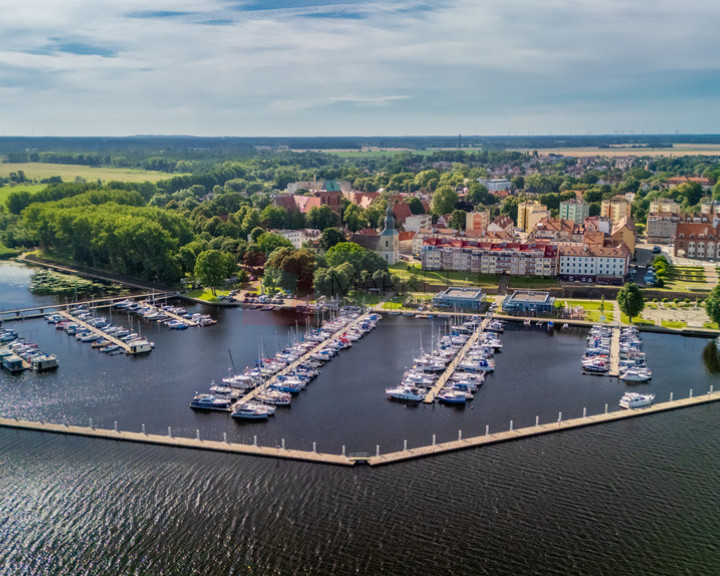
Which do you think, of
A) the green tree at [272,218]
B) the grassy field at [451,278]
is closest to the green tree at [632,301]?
the grassy field at [451,278]

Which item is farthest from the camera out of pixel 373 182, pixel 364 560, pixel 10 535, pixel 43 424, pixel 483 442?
pixel 373 182

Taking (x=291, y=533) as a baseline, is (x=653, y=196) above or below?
above

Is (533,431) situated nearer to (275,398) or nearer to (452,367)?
(452,367)

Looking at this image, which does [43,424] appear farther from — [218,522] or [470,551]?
[470,551]

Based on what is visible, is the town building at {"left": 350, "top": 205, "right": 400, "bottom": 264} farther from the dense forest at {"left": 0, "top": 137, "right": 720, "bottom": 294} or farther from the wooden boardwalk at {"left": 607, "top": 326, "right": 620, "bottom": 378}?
the wooden boardwalk at {"left": 607, "top": 326, "right": 620, "bottom": 378}

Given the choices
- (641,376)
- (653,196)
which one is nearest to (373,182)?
(653,196)

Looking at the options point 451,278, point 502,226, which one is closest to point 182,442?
point 451,278

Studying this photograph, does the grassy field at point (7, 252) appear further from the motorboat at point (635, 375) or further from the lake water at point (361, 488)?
the motorboat at point (635, 375)
